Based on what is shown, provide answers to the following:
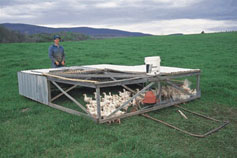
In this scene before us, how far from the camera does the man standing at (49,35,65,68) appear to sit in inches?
376

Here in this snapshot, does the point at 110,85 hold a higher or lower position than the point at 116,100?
higher

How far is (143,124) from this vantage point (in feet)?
19.3

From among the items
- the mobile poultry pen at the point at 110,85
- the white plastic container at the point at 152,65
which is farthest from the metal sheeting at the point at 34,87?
the white plastic container at the point at 152,65

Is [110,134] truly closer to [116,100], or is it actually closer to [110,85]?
[110,85]


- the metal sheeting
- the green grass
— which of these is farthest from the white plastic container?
the metal sheeting

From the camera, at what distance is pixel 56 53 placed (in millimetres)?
9680

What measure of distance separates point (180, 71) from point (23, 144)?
17.1 feet

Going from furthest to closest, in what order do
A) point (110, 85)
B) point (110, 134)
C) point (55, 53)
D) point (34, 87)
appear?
point (55, 53) → point (34, 87) → point (110, 85) → point (110, 134)

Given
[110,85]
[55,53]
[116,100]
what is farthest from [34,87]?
[110,85]

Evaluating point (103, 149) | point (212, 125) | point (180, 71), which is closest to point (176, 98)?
point (180, 71)

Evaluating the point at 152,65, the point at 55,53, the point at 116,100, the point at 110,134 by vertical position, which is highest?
the point at 55,53

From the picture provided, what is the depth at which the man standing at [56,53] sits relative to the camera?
9.55m

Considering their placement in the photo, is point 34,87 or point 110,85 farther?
point 34,87

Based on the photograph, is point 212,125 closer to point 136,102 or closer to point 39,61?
point 136,102
